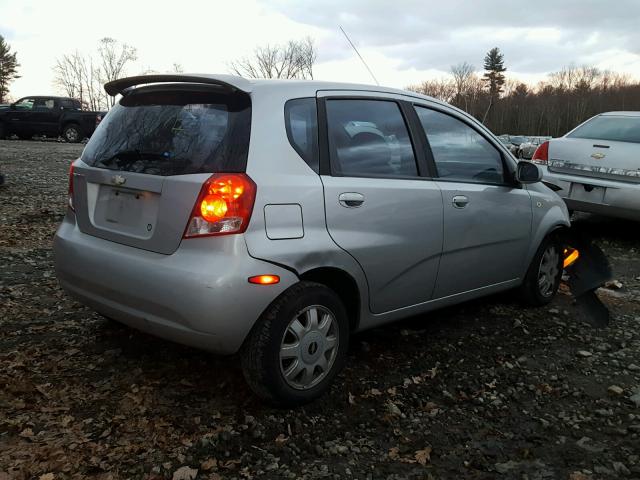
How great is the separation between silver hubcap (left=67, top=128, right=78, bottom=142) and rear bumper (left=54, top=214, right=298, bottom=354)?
2216cm

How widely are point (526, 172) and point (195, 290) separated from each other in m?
2.68

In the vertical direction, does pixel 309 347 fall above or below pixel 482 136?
below

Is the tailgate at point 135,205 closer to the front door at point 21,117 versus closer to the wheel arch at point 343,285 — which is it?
the wheel arch at point 343,285

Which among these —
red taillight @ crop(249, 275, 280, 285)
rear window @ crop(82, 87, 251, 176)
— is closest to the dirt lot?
red taillight @ crop(249, 275, 280, 285)

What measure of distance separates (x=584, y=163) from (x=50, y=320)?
6.03 metres

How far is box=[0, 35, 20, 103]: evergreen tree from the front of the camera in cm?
8621

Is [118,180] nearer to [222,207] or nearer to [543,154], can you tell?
[222,207]

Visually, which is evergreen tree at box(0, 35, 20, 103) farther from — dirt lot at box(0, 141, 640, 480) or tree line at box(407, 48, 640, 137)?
dirt lot at box(0, 141, 640, 480)

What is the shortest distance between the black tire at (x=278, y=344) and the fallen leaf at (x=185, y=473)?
19.7 inches

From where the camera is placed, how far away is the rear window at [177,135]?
2695 mm

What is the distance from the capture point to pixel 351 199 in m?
3.00

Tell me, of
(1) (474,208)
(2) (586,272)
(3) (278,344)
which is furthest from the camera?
(2) (586,272)

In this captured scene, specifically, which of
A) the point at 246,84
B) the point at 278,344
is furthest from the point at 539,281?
the point at 246,84

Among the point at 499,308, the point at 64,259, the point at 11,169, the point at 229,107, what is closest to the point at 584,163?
the point at 499,308
